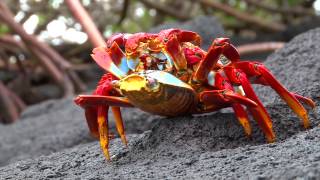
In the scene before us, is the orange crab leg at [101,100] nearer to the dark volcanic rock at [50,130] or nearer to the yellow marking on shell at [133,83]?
the yellow marking on shell at [133,83]

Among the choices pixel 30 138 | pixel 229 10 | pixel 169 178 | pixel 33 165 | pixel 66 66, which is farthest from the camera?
pixel 229 10

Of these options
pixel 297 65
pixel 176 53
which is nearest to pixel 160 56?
pixel 176 53

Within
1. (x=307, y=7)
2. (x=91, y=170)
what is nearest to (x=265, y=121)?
(x=91, y=170)

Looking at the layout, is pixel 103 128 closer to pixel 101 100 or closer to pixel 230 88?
pixel 101 100

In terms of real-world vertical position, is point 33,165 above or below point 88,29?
below

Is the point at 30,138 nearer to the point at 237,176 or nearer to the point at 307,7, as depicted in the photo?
the point at 237,176

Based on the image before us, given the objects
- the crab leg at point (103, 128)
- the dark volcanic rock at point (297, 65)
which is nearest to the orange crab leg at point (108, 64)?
the crab leg at point (103, 128)

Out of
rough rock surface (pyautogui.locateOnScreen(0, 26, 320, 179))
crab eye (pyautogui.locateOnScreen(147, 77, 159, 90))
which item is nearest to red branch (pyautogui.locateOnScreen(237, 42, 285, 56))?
rough rock surface (pyautogui.locateOnScreen(0, 26, 320, 179))
